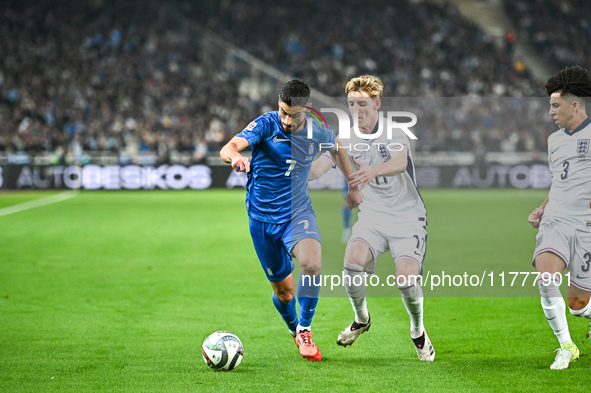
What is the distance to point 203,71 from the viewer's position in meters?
29.9

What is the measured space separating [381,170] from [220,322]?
2406 mm

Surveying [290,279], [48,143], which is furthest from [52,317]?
[48,143]

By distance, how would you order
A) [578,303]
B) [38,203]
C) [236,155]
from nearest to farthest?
1. [236,155]
2. [578,303]
3. [38,203]

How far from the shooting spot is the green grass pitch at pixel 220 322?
488 cm

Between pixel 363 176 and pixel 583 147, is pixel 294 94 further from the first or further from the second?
pixel 583 147

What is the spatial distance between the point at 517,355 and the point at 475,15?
3409 centimetres

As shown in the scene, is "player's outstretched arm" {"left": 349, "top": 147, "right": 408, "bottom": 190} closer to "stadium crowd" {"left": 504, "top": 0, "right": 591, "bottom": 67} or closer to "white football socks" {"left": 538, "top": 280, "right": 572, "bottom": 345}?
"white football socks" {"left": 538, "top": 280, "right": 572, "bottom": 345}

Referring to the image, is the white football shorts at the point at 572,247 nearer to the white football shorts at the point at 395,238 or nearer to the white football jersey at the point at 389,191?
the white football shorts at the point at 395,238

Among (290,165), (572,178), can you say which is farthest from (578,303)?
(290,165)

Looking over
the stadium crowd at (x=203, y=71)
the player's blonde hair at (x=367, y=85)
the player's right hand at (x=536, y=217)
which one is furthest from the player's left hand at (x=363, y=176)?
the stadium crowd at (x=203, y=71)

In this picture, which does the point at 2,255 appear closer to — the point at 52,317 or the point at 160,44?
the point at 52,317

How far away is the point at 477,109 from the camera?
1033 inches

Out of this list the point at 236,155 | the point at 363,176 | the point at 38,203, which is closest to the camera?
the point at 236,155

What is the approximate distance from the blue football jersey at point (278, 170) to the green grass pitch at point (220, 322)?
1.21 meters
